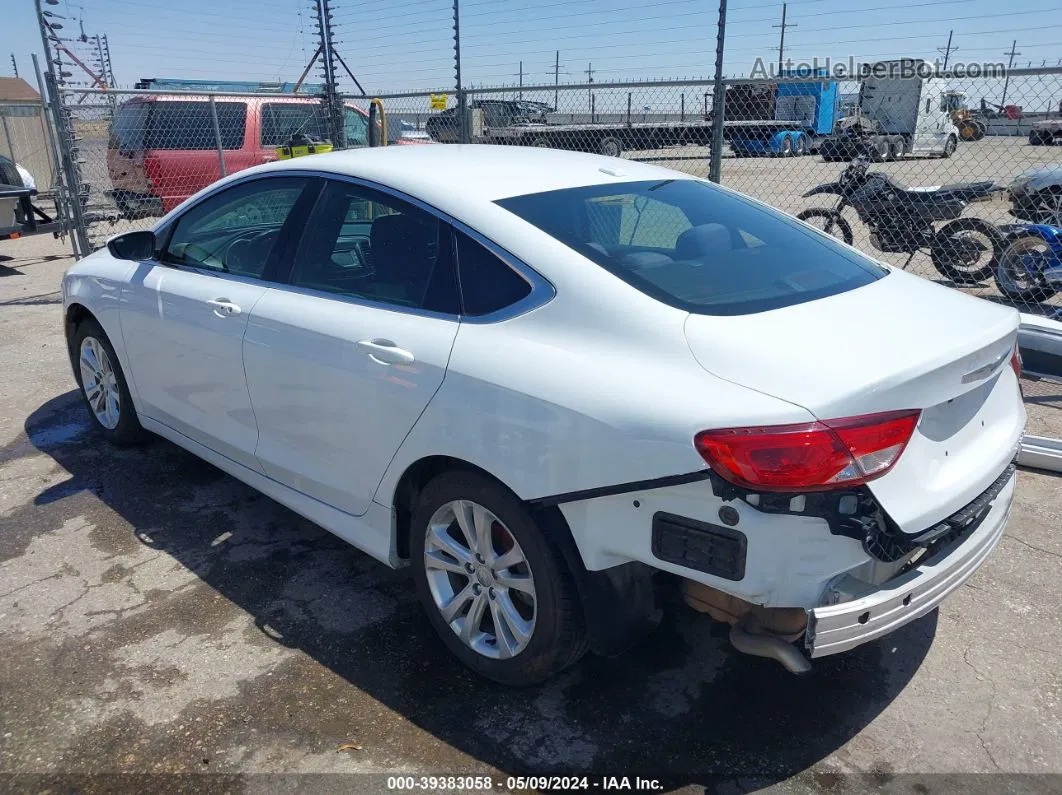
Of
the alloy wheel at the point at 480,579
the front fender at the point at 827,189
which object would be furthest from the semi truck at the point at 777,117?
the alloy wheel at the point at 480,579

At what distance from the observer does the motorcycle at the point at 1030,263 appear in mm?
7223

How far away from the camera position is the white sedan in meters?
2.07

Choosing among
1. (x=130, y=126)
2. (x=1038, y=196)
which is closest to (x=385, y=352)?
(x=1038, y=196)

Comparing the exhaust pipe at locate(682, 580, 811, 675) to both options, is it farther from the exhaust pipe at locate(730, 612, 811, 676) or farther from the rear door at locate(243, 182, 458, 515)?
the rear door at locate(243, 182, 458, 515)

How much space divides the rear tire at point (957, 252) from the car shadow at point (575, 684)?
20.2 ft

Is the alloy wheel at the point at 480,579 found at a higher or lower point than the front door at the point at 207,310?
lower

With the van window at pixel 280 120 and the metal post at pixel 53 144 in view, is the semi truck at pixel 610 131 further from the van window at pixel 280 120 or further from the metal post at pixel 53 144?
the metal post at pixel 53 144

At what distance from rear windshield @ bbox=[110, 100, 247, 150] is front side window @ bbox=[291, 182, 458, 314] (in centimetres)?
862

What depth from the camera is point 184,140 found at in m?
11.1

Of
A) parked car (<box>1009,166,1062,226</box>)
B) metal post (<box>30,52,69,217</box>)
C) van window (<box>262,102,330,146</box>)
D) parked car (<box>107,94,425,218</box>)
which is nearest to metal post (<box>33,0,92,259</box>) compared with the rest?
metal post (<box>30,52,69,217</box>)

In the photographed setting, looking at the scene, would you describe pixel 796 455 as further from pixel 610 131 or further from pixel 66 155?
A: pixel 610 131

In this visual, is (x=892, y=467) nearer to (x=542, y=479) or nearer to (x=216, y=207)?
(x=542, y=479)

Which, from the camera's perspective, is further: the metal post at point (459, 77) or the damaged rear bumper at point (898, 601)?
the metal post at point (459, 77)

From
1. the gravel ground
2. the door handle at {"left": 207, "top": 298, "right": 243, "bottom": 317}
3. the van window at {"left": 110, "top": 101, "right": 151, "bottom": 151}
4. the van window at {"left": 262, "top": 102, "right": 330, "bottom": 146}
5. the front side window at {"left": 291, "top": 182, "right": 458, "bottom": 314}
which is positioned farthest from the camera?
the van window at {"left": 262, "top": 102, "right": 330, "bottom": 146}
